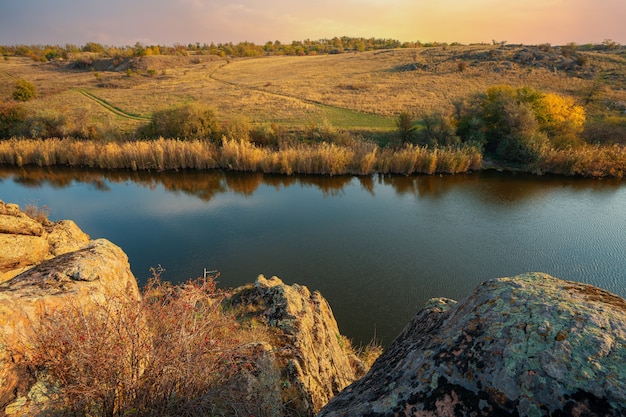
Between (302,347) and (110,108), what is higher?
(110,108)

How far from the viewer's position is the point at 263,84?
54.2 metres

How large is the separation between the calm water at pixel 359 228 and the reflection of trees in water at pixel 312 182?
0.46 ft

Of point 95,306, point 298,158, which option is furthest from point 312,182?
point 95,306

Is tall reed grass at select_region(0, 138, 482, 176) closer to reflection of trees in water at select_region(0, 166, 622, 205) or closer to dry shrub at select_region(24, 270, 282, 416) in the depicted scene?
reflection of trees in water at select_region(0, 166, 622, 205)

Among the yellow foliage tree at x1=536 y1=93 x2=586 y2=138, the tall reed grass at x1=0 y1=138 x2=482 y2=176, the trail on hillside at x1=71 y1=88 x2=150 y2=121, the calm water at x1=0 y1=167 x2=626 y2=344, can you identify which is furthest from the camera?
the trail on hillside at x1=71 y1=88 x2=150 y2=121

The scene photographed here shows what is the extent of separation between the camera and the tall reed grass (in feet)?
82.1

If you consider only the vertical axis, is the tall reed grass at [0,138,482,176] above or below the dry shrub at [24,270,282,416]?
below

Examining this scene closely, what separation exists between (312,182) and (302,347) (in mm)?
19826

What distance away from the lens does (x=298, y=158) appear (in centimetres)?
2530

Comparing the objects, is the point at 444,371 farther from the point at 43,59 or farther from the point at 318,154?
the point at 43,59

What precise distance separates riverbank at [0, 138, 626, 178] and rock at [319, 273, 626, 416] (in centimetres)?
2249

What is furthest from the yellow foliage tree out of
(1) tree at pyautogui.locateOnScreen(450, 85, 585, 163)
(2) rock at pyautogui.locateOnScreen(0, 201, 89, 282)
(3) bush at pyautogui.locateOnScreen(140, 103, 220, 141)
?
(2) rock at pyautogui.locateOnScreen(0, 201, 89, 282)

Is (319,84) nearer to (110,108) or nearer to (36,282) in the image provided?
(110,108)

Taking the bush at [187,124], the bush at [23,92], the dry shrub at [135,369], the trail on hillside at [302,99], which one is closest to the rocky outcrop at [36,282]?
the dry shrub at [135,369]
